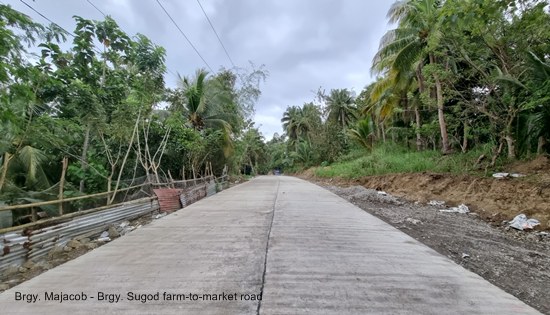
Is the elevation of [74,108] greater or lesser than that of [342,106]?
lesser

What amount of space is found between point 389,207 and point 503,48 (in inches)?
208

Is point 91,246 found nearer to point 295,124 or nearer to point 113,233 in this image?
point 113,233

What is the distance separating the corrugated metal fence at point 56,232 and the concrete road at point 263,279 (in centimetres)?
78

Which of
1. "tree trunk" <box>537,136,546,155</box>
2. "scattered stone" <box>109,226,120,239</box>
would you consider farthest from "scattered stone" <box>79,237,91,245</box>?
"tree trunk" <box>537,136,546,155</box>

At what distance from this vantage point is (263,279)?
2.88 m

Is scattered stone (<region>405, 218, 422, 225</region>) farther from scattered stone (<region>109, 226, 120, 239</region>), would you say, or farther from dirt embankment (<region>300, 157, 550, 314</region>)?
scattered stone (<region>109, 226, 120, 239</region>)

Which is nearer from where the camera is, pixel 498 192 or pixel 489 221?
pixel 489 221

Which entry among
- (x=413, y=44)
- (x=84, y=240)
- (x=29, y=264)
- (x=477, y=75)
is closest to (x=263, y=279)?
(x=29, y=264)

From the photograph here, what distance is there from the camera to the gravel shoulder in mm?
2910

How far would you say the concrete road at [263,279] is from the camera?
238 cm

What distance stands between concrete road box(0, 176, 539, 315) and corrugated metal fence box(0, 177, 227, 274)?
777 millimetres

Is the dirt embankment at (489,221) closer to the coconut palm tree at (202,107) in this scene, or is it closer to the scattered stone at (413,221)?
the scattered stone at (413,221)

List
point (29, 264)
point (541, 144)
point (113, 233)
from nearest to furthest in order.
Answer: point (29, 264) < point (113, 233) < point (541, 144)

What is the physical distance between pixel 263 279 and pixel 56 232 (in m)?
3.44
